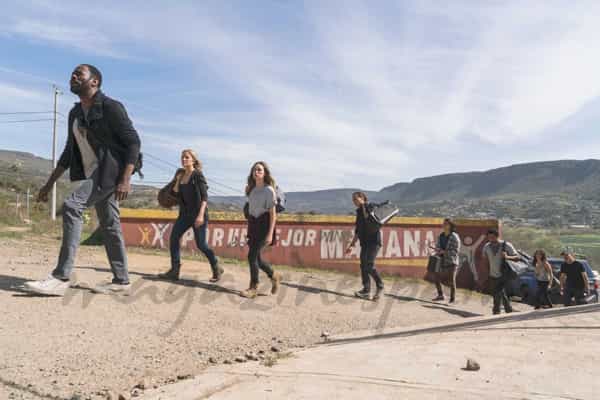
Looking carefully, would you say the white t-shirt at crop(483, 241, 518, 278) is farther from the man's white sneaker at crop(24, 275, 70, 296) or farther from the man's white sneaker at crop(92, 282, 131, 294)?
the man's white sneaker at crop(24, 275, 70, 296)

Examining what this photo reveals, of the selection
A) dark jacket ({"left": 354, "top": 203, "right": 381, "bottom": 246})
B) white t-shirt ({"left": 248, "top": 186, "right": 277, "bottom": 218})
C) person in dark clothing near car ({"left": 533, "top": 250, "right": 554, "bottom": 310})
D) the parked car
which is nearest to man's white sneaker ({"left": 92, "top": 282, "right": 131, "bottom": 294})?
white t-shirt ({"left": 248, "top": 186, "right": 277, "bottom": 218})

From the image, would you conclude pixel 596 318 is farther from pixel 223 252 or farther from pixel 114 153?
pixel 223 252

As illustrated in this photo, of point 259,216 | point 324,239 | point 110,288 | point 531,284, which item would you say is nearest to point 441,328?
point 259,216

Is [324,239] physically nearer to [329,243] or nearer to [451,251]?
[329,243]

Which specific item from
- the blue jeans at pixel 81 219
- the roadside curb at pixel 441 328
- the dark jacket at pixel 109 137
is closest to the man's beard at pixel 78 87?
the dark jacket at pixel 109 137

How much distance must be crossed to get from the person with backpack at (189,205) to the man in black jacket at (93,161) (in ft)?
6.19

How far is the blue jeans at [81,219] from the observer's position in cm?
475

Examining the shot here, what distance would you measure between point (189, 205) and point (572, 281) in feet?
28.2

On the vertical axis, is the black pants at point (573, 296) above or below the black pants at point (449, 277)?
below

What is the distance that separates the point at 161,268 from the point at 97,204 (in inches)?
146

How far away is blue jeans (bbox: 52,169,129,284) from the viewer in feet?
15.6

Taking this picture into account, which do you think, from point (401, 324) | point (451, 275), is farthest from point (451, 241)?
point (401, 324)

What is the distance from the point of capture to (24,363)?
342 centimetres

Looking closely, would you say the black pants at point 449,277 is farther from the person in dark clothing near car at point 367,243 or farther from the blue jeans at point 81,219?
the blue jeans at point 81,219
